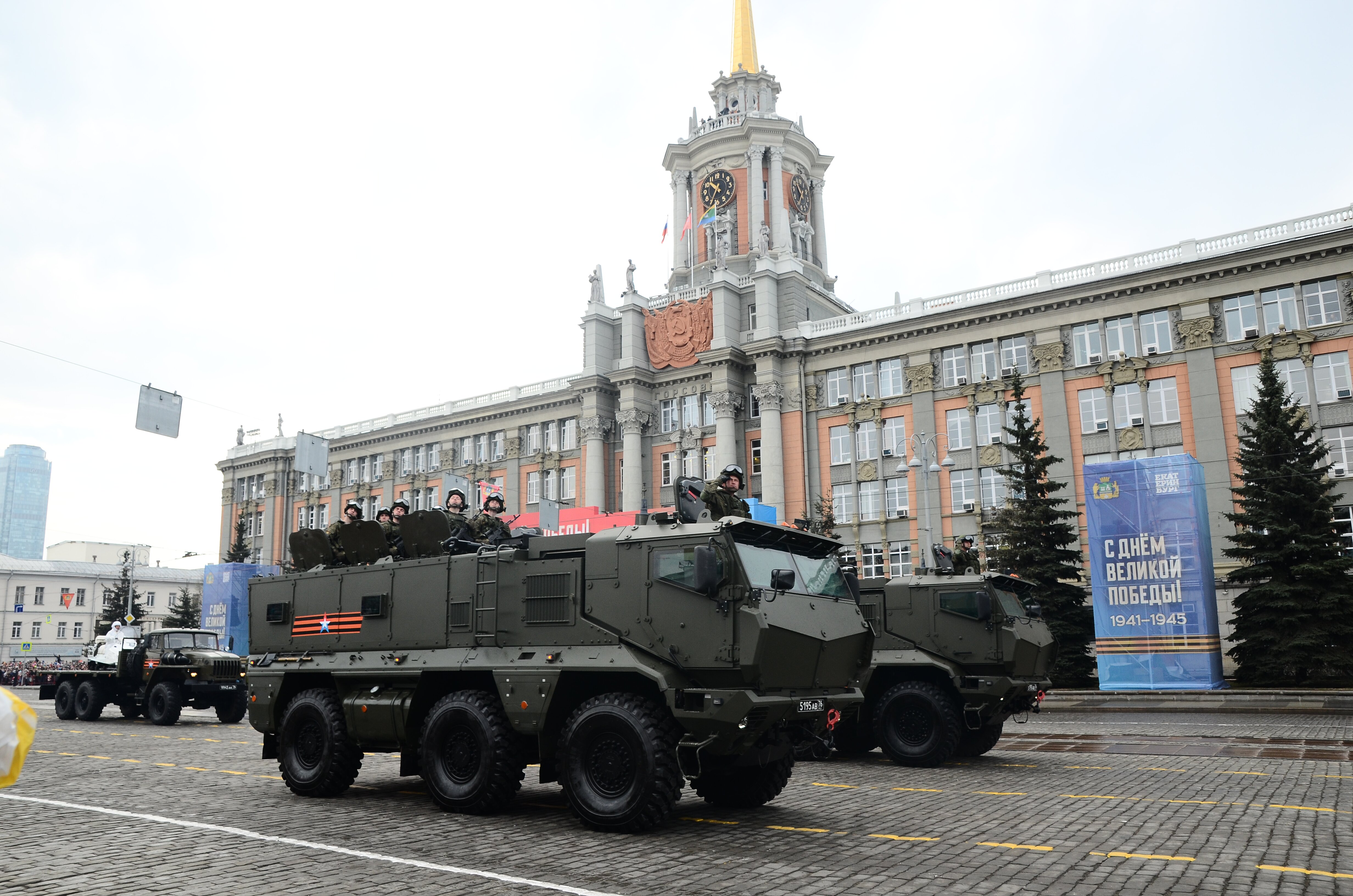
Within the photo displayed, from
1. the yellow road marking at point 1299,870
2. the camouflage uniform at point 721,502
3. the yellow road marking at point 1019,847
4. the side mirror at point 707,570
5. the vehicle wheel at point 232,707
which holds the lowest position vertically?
the vehicle wheel at point 232,707

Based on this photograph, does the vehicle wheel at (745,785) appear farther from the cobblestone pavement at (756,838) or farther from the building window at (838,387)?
the building window at (838,387)

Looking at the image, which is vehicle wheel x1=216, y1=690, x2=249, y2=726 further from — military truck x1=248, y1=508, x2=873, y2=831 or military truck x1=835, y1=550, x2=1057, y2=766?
military truck x1=835, y1=550, x2=1057, y2=766

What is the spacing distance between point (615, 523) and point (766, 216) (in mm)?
26800

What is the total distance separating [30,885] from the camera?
7.07m

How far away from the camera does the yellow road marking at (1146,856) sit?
757 cm

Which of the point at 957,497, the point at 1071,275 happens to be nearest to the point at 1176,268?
the point at 1071,275

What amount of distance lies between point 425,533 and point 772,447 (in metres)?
40.7

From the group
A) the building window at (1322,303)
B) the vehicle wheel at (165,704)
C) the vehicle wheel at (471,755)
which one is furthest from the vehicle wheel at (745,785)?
the building window at (1322,303)

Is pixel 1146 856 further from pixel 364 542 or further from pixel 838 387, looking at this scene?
pixel 838 387

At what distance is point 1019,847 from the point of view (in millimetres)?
8188

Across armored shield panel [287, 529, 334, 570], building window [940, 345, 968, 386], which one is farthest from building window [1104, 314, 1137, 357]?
armored shield panel [287, 529, 334, 570]

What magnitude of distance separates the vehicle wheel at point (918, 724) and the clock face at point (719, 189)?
52.9 m

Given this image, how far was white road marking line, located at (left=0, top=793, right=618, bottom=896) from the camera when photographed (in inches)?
272

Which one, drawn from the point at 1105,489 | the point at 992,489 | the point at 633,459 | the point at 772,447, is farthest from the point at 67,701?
the point at 992,489
